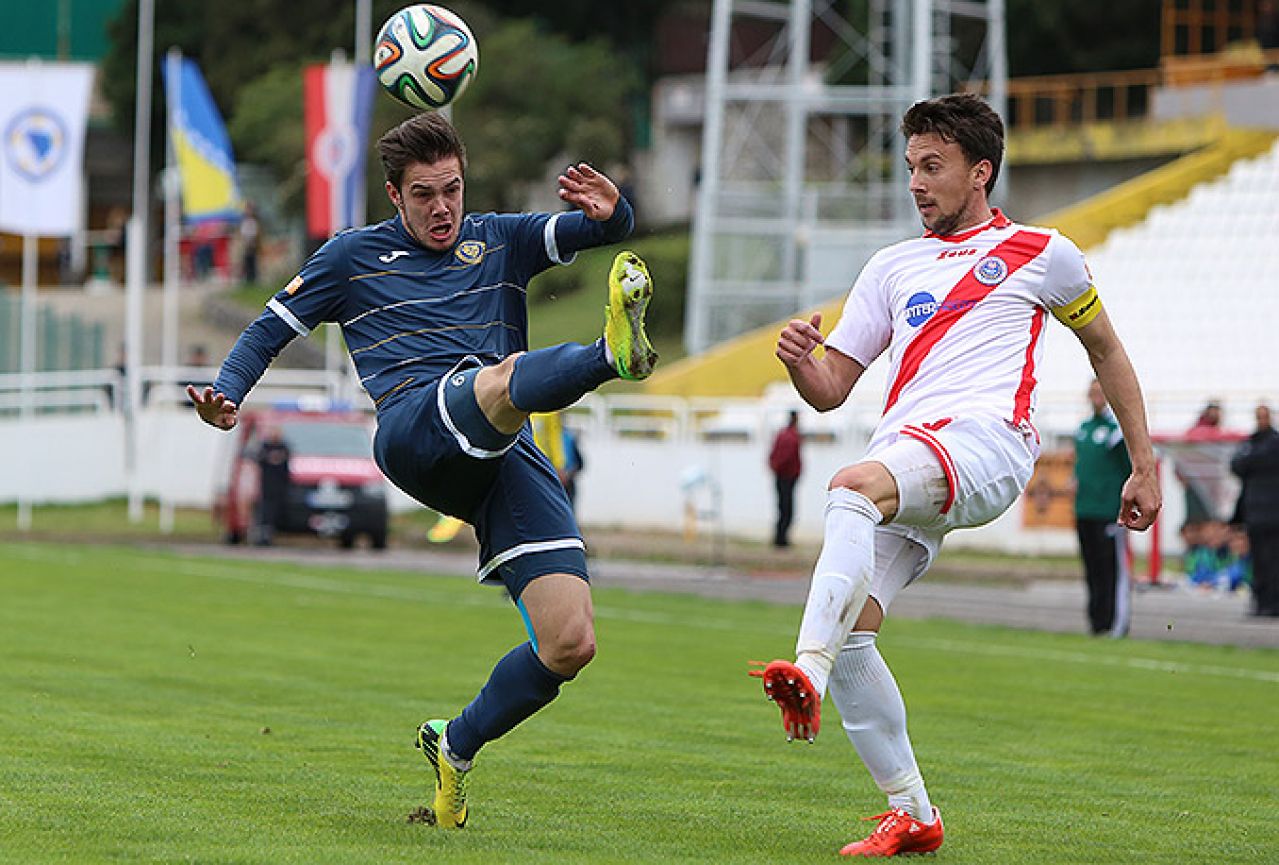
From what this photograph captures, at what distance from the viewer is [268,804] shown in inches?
320

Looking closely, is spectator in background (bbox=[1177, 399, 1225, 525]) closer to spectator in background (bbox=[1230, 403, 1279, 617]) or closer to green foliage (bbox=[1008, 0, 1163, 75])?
spectator in background (bbox=[1230, 403, 1279, 617])

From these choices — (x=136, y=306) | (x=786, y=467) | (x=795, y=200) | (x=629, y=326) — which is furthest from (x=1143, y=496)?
(x=795, y=200)

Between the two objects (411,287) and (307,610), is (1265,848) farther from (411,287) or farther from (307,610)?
(307,610)

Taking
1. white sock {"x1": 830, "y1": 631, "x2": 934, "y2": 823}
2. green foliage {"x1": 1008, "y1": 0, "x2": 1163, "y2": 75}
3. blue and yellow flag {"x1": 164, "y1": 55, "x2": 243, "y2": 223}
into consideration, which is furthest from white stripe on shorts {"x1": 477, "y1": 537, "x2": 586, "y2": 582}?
green foliage {"x1": 1008, "y1": 0, "x2": 1163, "y2": 75}

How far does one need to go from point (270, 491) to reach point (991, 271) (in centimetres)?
2462

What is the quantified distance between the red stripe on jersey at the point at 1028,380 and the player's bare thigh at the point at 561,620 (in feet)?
4.97

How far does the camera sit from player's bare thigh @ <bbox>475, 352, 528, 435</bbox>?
725 centimetres

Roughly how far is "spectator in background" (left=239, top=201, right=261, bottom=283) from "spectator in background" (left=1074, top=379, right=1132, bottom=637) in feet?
143

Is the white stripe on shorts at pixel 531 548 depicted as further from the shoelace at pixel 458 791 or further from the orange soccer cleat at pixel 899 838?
the orange soccer cleat at pixel 899 838

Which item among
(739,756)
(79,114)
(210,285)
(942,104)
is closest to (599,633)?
(739,756)

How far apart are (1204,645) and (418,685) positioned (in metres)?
7.89

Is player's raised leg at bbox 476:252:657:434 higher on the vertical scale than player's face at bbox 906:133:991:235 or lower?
lower

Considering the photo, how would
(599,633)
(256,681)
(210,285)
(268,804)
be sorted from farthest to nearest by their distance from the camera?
1. (210,285)
2. (599,633)
3. (256,681)
4. (268,804)

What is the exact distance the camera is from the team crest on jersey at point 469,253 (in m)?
7.92
